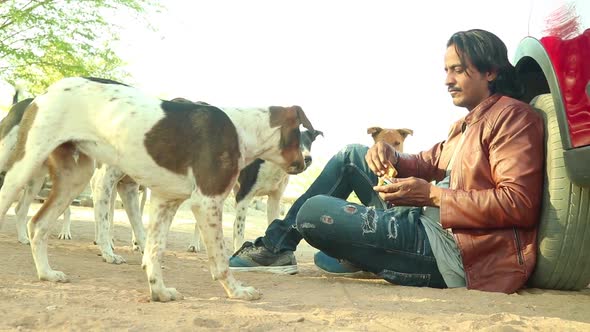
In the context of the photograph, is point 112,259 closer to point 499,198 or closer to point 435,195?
point 435,195

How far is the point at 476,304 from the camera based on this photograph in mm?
3395

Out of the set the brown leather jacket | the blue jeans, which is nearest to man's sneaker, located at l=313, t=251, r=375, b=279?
the blue jeans

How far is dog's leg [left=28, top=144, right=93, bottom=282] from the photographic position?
4293 mm

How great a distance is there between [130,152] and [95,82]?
638mm

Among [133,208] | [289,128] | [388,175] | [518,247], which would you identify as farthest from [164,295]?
[133,208]

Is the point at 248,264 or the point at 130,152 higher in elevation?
the point at 130,152

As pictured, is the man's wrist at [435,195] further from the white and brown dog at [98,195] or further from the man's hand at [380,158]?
the white and brown dog at [98,195]

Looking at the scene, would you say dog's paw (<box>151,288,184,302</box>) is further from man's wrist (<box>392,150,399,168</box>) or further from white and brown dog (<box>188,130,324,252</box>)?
white and brown dog (<box>188,130,324,252</box>)

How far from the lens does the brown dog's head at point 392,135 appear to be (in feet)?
29.7

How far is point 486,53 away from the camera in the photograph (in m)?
4.00

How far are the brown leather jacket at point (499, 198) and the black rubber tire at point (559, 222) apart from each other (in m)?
0.06

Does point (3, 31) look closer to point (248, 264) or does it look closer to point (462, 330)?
point (248, 264)

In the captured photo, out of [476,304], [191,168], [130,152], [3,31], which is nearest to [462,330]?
[476,304]

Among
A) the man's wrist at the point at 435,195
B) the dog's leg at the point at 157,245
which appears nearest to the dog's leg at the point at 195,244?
the dog's leg at the point at 157,245
